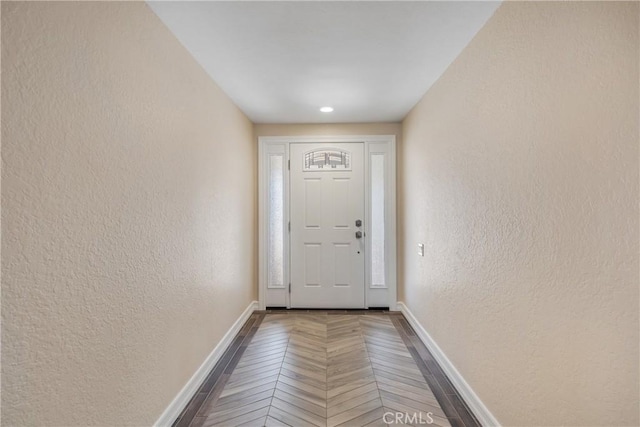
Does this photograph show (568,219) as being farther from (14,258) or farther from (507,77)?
(14,258)

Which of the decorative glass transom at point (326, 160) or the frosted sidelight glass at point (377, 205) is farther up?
the decorative glass transom at point (326, 160)

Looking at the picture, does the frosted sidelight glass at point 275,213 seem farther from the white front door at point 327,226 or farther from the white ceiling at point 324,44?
the white ceiling at point 324,44

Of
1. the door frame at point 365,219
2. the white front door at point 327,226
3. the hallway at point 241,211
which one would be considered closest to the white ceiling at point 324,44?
the hallway at point 241,211

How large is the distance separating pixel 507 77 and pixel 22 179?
2029mm

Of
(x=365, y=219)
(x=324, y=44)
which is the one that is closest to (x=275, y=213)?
(x=365, y=219)

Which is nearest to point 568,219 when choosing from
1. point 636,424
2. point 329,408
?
point 636,424

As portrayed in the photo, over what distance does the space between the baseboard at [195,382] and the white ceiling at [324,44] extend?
215 cm

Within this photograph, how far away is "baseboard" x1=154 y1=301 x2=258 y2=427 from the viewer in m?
1.73

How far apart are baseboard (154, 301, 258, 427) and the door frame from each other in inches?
31.1

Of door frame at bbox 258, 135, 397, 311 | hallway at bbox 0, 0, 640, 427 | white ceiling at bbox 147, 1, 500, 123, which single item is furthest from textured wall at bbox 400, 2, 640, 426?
door frame at bbox 258, 135, 397, 311

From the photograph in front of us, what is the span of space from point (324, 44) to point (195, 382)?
236cm

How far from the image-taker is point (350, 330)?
3135 millimetres

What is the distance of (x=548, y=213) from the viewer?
1.27m

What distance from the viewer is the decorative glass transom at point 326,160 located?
3.77 metres
